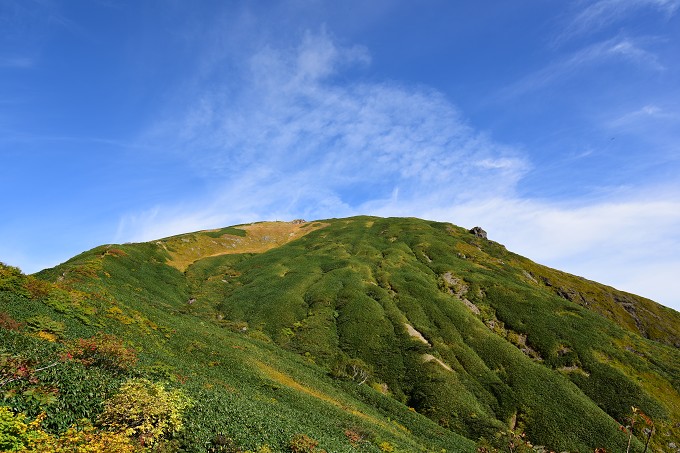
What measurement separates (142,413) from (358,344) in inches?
2489

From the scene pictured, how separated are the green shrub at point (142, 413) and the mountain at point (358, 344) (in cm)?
110

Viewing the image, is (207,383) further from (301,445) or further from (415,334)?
(415,334)

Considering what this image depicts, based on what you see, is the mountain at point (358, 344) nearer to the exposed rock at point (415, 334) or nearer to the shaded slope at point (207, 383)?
the shaded slope at point (207, 383)

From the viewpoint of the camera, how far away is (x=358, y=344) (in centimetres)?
7950

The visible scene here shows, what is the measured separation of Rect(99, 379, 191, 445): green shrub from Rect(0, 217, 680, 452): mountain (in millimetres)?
1104

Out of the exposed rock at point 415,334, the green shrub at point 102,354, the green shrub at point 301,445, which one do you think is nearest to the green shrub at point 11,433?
the green shrub at point 102,354

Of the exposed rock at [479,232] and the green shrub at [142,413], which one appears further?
the exposed rock at [479,232]

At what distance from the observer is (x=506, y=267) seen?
127000 millimetres

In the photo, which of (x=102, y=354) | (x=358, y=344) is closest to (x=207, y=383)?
(x=102, y=354)

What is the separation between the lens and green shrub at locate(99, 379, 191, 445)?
62.3 ft

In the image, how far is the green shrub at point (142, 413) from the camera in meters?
19.0

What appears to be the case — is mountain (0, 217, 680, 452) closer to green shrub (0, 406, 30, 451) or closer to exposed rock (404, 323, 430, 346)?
exposed rock (404, 323, 430, 346)

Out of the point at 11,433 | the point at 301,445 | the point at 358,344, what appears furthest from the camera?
the point at 358,344

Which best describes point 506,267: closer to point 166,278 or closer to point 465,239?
point 465,239
